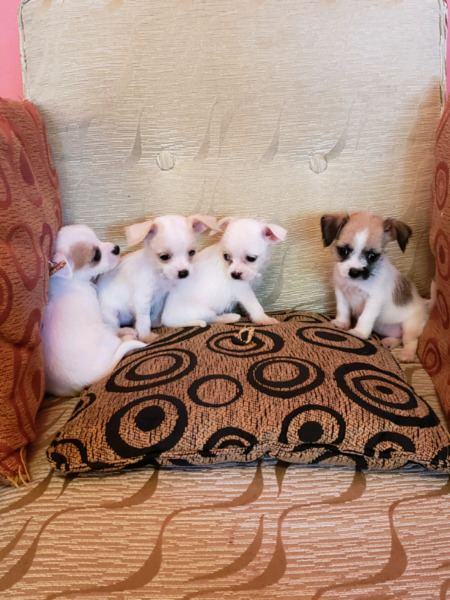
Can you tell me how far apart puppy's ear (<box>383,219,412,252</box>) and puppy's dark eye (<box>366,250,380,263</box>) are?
52 millimetres

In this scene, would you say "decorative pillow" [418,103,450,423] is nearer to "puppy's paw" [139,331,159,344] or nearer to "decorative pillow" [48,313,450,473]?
"decorative pillow" [48,313,450,473]

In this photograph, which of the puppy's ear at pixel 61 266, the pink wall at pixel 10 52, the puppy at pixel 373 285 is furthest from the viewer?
the pink wall at pixel 10 52

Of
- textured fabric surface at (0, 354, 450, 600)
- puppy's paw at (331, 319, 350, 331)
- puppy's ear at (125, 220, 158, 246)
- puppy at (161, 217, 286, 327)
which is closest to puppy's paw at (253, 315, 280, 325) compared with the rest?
puppy at (161, 217, 286, 327)

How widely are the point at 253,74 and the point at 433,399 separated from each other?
98 centimetres

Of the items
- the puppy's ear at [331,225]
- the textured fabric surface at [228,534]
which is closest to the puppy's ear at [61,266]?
the textured fabric surface at [228,534]

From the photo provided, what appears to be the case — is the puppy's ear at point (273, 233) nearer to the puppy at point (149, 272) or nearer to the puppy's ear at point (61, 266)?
the puppy at point (149, 272)

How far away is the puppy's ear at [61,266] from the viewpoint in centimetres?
115

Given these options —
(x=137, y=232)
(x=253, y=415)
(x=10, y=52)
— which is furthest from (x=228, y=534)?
(x=10, y=52)

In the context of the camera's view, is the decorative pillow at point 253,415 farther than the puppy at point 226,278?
No

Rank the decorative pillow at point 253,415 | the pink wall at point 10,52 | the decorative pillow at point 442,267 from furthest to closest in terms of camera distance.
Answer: the pink wall at point 10,52 → the decorative pillow at point 442,267 → the decorative pillow at point 253,415

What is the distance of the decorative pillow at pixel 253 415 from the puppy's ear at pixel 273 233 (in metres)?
0.39

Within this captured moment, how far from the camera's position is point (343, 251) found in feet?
4.31

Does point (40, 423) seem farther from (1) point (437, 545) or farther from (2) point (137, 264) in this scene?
(1) point (437, 545)

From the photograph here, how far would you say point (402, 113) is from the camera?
1.28 metres
